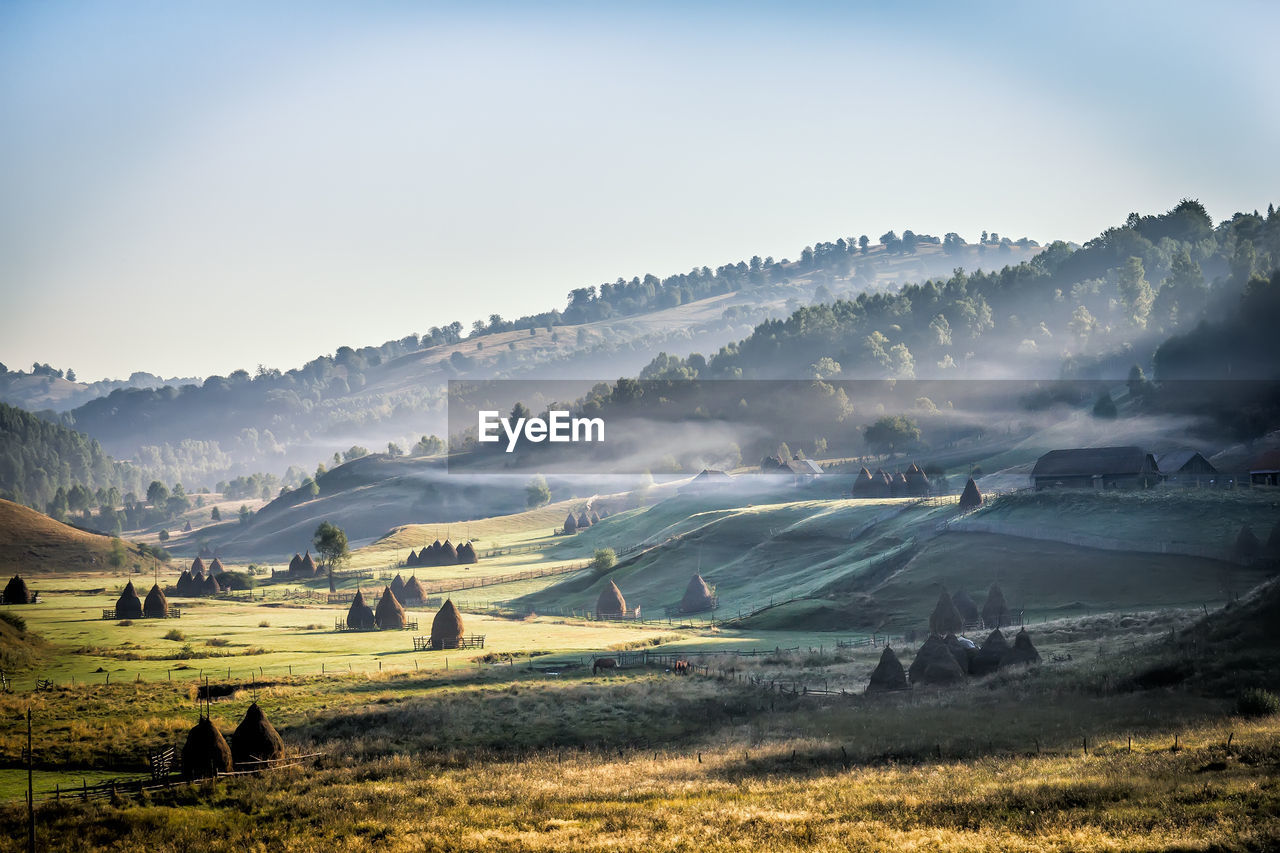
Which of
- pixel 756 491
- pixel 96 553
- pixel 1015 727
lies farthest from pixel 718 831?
pixel 96 553

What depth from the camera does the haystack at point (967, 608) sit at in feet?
241

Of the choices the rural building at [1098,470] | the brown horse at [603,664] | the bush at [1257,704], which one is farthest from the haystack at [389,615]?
the bush at [1257,704]

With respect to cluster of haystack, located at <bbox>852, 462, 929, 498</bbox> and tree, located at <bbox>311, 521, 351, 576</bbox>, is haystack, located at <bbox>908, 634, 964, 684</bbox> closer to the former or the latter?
cluster of haystack, located at <bbox>852, 462, 929, 498</bbox>

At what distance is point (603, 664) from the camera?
6444 cm

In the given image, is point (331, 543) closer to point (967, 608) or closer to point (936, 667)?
point (967, 608)

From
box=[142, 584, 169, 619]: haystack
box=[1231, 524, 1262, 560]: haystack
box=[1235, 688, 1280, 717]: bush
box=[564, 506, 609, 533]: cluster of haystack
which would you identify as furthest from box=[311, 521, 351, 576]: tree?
box=[1235, 688, 1280, 717]: bush

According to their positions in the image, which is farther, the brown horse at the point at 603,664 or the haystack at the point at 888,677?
the brown horse at the point at 603,664

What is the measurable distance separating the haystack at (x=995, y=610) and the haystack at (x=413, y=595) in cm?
5940

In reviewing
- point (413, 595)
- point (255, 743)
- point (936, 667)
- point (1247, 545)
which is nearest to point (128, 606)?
point (413, 595)

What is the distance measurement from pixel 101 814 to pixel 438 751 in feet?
46.1

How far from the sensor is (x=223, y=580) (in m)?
135

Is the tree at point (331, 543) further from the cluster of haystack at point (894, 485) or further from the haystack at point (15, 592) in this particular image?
the cluster of haystack at point (894, 485)

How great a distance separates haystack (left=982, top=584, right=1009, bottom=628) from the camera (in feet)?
235

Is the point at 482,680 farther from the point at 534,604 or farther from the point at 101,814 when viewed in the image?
the point at 534,604
